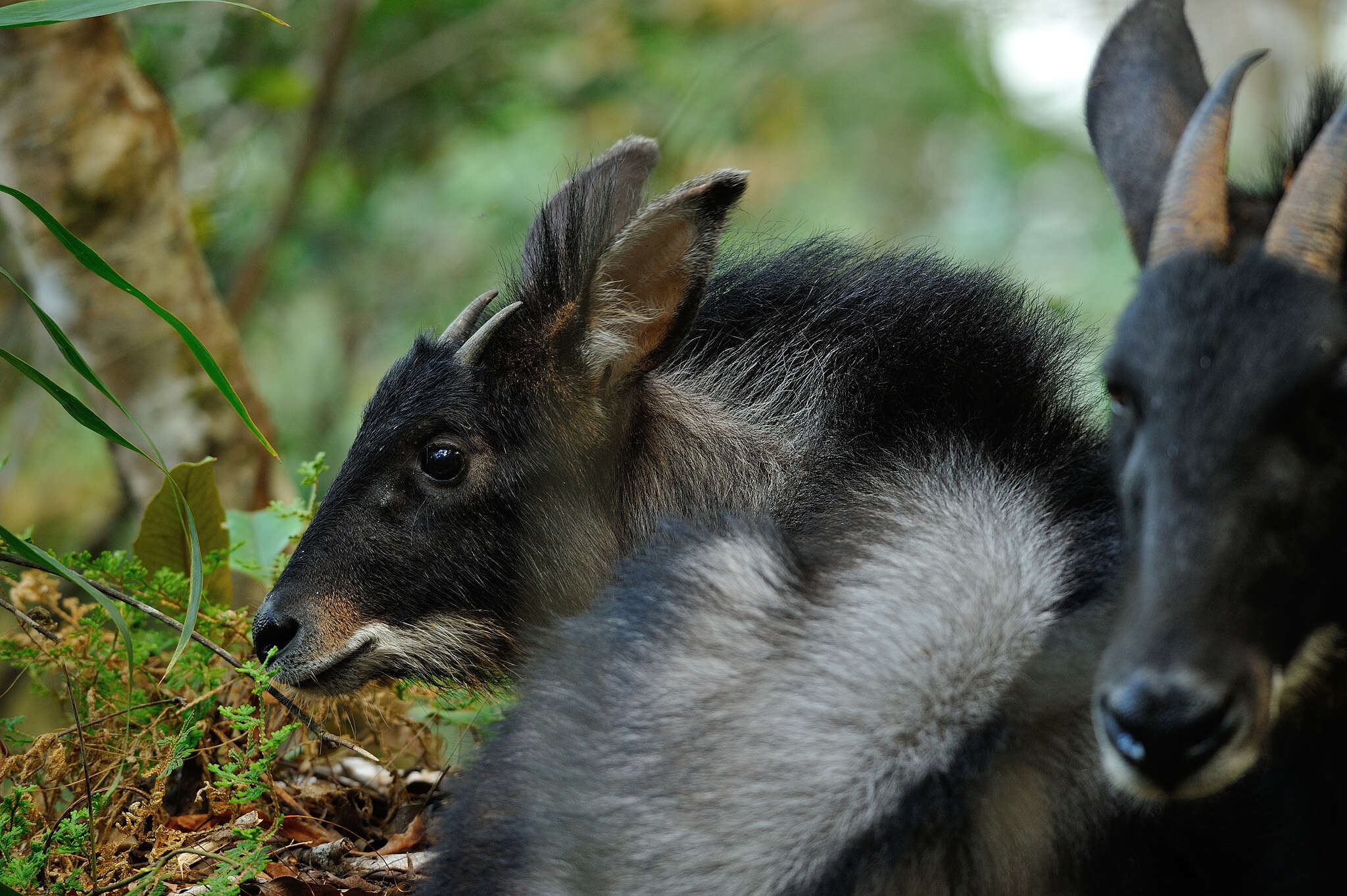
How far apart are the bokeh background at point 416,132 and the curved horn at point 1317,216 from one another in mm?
2929

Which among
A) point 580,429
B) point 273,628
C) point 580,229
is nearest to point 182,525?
point 273,628

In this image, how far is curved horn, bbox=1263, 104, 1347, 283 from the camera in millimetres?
2412

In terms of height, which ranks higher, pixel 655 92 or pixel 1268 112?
pixel 655 92

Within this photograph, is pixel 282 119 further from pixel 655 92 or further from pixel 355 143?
pixel 655 92

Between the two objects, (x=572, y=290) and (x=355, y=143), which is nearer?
(x=572, y=290)

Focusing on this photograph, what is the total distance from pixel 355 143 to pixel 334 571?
6303 mm

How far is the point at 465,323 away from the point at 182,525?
1171 mm

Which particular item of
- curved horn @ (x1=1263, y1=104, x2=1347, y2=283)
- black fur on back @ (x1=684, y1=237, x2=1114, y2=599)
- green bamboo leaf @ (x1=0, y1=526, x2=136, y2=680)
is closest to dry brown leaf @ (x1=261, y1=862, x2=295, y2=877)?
green bamboo leaf @ (x1=0, y1=526, x2=136, y2=680)

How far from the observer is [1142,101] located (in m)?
3.02

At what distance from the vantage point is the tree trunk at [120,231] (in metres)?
5.16

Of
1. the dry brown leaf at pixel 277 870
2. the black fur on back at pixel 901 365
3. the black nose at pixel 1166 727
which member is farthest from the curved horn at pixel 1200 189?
the dry brown leaf at pixel 277 870

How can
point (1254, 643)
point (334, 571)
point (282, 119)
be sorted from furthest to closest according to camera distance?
point (282, 119) → point (334, 571) → point (1254, 643)

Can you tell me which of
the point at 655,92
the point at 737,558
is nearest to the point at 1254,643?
the point at 737,558

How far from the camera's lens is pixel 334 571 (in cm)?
377
